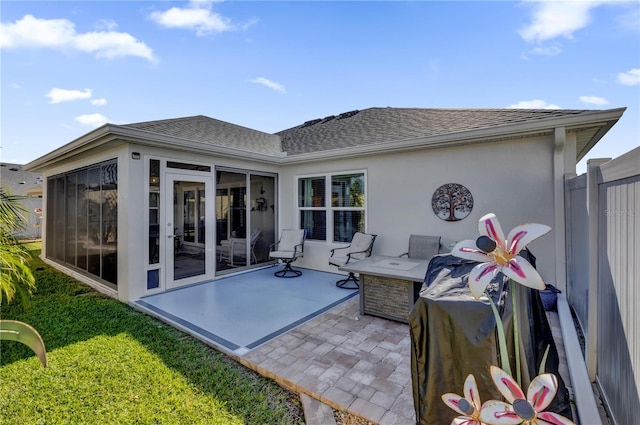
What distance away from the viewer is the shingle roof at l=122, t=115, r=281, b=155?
21.9 ft

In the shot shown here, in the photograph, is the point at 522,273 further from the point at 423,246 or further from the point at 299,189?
the point at 299,189

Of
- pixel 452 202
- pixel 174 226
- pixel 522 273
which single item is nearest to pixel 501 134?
pixel 452 202

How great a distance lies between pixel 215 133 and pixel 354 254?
502 centimetres

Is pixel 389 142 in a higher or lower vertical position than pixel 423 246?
higher

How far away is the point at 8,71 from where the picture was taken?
4.08 metres

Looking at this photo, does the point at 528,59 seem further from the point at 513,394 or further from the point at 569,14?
the point at 513,394

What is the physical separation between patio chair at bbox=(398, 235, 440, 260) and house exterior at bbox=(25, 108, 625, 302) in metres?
0.22

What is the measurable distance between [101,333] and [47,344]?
0.53 meters

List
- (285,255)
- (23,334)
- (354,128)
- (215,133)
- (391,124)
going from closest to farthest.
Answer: (23,334)
(285,255)
(391,124)
(215,133)
(354,128)

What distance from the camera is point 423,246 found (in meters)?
5.60

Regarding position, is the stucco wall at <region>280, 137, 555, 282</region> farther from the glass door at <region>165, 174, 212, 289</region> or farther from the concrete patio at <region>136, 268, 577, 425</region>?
the glass door at <region>165, 174, 212, 289</region>

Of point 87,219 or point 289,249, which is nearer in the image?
point 87,219

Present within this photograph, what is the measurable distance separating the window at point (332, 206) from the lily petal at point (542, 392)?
560 centimetres

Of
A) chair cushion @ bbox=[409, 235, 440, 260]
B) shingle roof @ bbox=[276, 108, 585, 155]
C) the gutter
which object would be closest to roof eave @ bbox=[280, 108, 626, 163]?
→ the gutter
